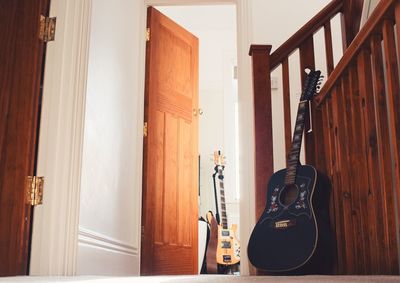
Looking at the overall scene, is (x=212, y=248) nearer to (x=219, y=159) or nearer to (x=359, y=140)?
(x=219, y=159)

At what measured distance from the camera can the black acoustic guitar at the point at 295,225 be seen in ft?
6.90

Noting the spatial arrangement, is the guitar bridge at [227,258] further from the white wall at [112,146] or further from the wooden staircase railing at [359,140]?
the wooden staircase railing at [359,140]

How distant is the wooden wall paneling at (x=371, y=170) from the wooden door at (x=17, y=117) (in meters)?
1.31

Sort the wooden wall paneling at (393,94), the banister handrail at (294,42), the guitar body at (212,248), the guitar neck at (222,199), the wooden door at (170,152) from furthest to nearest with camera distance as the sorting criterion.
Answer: the guitar neck at (222,199), the guitar body at (212,248), the wooden door at (170,152), the banister handrail at (294,42), the wooden wall paneling at (393,94)

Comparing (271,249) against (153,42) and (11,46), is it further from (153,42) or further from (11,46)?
(153,42)

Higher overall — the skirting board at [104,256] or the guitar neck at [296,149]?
the guitar neck at [296,149]

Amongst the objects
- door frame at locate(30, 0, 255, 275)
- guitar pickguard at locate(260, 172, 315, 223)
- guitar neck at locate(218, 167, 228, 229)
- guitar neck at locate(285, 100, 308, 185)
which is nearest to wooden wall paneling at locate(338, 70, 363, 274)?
guitar pickguard at locate(260, 172, 315, 223)

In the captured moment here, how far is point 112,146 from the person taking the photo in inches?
113

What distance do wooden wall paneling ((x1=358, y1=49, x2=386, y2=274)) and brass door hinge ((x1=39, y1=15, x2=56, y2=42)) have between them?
133cm

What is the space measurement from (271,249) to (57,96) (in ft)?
3.67

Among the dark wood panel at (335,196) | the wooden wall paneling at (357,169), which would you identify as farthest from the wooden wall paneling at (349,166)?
the dark wood panel at (335,196)

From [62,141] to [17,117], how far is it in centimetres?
22

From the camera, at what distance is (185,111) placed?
4203mm

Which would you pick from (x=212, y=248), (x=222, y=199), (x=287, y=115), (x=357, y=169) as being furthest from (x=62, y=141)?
(x=222, y=199)
